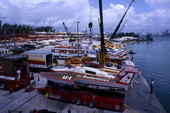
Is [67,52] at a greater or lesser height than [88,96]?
greater

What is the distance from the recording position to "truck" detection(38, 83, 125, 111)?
353 inches

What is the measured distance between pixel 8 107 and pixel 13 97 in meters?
1.50

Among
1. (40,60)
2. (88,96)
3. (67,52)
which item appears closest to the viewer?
(88,96)

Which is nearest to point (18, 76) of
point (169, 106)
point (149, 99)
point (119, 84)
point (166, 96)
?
point (119, 84)

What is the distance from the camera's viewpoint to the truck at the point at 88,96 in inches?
353

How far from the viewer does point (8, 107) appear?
30.2 feet

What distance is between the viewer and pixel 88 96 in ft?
30.8

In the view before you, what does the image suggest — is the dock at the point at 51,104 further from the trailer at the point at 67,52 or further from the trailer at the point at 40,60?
the trailer at the point at 67,52

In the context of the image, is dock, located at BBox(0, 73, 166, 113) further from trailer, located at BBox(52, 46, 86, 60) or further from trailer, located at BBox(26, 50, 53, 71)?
trailer, located at BBox(52, 46, 86, 60)

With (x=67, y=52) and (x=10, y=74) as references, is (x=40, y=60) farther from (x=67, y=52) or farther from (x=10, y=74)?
(x=67, y=52)

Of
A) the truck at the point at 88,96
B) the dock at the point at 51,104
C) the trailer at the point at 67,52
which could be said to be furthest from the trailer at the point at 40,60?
the trailer at the point at 67,52

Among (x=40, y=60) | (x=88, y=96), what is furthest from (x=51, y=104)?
(x=40, y=60)

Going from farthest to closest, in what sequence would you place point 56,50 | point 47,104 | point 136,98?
point 56,50 < point 136,98 < point 47,104

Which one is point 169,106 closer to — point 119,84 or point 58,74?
point 119,84
